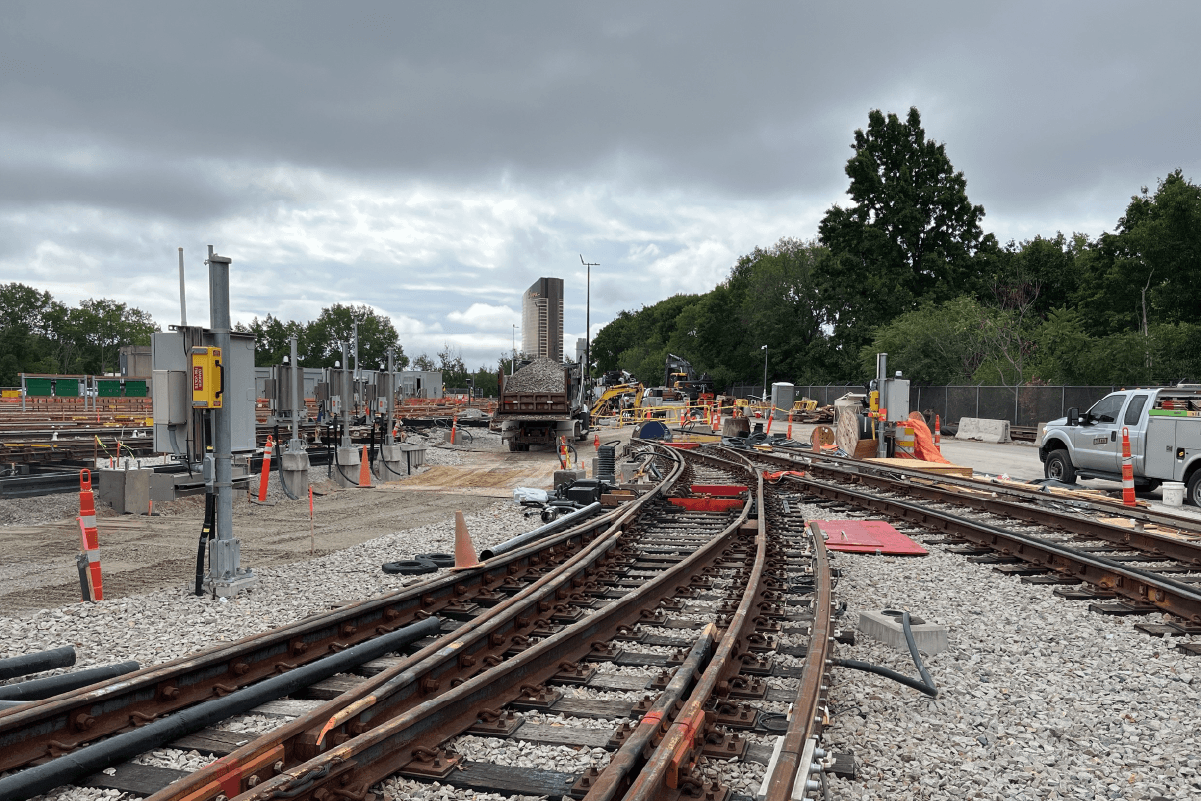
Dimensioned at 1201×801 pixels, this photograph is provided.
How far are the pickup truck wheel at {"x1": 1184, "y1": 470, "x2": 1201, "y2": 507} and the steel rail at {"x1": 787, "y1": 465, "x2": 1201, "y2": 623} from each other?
5221mm

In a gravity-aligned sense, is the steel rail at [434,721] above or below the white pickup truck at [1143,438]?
below

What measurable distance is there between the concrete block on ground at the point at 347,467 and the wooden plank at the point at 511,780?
1489cm

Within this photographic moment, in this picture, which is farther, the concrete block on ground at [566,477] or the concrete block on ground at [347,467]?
the concrete block on ground at [347,467]

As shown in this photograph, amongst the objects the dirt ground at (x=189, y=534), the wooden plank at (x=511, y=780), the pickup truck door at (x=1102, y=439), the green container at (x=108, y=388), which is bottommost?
the dirt ground at (x=189, y=534)

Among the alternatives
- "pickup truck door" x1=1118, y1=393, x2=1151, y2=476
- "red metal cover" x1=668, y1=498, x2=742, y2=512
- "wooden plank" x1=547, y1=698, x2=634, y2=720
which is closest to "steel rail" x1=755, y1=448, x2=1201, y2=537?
"pickup truck door" x1=1118, y1=393, x2=1151, y2=476

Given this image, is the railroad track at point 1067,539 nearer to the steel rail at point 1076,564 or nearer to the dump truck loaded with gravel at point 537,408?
the steel rail at point 1076,564

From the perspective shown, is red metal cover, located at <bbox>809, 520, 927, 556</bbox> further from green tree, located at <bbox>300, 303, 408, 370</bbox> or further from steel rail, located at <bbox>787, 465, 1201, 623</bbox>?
green tree, located at <bbox>300, 303, 408, 370</bbox>

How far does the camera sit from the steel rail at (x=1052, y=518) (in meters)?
8.68

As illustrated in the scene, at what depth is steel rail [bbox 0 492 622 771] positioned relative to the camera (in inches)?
147

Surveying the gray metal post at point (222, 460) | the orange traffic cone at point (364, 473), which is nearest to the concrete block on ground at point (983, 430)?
the orange traffic cone at point (364, 473)

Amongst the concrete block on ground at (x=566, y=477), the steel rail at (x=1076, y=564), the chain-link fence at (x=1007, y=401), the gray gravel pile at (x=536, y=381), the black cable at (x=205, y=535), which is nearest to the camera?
the steel rail at (x=1076, y=564)

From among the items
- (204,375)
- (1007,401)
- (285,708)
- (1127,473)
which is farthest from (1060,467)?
(1007,401)

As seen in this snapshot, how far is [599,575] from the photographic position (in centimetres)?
723

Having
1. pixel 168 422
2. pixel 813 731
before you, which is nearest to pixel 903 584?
pixel 813 731
